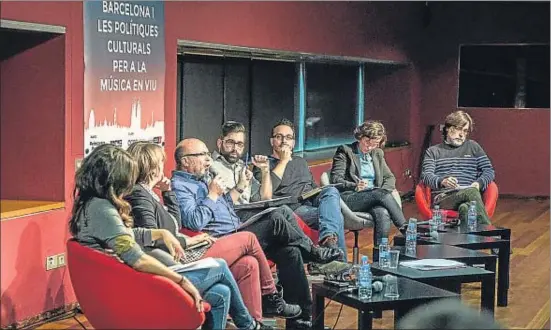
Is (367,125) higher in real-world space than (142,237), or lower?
higher

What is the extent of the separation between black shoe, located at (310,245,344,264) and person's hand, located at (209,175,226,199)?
662 mm

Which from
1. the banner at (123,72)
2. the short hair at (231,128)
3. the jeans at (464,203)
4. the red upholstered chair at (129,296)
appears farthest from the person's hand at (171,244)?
the jeans at (464,203)

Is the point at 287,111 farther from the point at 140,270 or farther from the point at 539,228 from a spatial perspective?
the point at 140,270

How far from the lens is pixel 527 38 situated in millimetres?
11172

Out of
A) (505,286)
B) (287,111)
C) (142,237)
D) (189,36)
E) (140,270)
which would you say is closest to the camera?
(140,270)

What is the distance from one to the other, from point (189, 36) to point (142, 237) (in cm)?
234

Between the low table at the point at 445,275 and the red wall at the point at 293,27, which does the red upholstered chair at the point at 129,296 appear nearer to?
the low table at the point at 445,275

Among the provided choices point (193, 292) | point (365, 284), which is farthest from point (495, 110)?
point (193, 292)

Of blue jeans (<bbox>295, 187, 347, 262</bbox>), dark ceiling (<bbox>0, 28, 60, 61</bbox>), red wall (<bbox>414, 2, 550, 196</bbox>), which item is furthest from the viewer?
red wall (<bbox>414, 2, 550, 196</bbox>)

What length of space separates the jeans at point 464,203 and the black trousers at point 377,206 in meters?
0.47

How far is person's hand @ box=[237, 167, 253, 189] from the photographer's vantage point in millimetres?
5289

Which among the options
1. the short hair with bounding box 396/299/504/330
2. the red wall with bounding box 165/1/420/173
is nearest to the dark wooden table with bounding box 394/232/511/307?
the red wall with bounding box 165/1/420/173

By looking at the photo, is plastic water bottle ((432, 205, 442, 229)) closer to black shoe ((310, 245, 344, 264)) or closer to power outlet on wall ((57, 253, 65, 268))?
black shoe ((310, 245, 344, 264))

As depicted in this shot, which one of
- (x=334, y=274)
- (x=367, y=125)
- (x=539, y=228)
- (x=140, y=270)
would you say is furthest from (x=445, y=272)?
(x=539, y=228)
